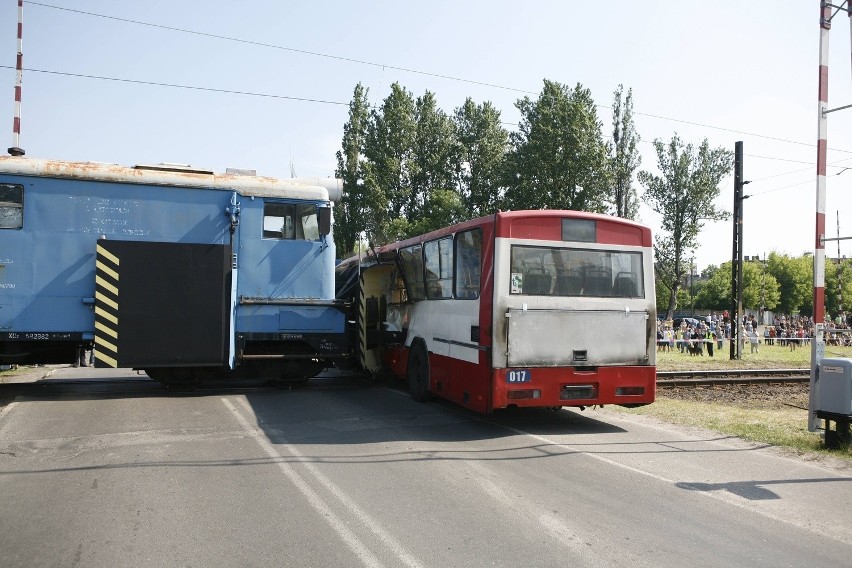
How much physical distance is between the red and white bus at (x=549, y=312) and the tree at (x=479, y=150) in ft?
131

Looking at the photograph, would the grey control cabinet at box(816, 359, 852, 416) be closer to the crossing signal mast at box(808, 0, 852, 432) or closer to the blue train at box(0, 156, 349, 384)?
the crossing signal mast at box(808, 0, 852, 432)

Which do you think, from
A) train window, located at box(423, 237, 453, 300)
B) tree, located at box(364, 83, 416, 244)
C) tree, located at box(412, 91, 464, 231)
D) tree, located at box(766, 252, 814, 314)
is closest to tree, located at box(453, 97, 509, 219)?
tree, located at box(412, 91, 464, 231)

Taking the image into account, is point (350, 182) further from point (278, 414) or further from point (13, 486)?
point (13, 486)

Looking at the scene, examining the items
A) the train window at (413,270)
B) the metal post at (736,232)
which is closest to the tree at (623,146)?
the metal post at (736,232)

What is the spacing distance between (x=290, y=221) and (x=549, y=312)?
5.84 m

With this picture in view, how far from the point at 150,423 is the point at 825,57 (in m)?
10.6

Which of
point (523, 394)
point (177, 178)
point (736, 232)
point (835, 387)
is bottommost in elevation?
point (523, 394)

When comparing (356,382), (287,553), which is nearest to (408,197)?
(356,382)

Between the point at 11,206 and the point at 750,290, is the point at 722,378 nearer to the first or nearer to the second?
the point at 11,206

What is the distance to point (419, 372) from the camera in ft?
40.9

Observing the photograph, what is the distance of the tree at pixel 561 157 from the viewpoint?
44.6m

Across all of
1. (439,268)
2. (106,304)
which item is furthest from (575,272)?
(106,304)

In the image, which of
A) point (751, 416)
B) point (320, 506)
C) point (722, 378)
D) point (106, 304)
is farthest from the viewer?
point (722, 378)

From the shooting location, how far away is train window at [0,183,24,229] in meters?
11.8
